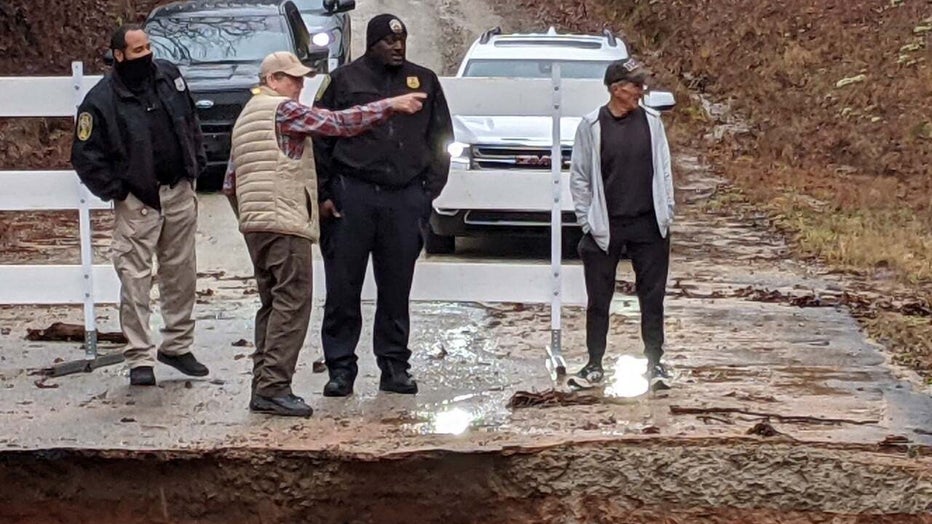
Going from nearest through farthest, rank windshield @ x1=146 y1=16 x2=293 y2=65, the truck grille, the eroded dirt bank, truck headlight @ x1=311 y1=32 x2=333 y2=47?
the eroded dirt bank → the truck grille → windshield @ x1=146 y1=16 x2=293 y2=65 → truck headlight @ x1=311 y1=32 x2=333 y2=47

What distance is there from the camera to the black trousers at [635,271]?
618 cm

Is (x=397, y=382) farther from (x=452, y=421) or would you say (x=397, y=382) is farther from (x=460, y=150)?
(x=460, y=150)

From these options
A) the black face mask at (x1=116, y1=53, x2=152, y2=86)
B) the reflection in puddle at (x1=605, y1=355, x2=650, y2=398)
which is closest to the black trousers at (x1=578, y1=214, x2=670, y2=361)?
the reflection in puddle at (x1=605, y1=355, x2=650, y2=398)

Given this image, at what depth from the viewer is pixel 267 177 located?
5805 mm

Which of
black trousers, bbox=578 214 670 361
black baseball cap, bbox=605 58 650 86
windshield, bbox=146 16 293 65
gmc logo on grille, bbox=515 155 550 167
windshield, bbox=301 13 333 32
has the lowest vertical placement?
black trousers, bbox=578 214 670 361

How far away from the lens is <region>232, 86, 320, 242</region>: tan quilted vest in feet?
19.0

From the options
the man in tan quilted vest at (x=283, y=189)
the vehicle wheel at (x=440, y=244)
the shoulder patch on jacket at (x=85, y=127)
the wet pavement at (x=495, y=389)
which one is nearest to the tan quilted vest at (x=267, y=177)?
the man in tan quilted vest at (x=283, y=189)

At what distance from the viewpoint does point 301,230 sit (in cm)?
582

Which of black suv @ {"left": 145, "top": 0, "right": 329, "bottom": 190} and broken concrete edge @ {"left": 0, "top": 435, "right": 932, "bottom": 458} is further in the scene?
black suv @ {"left": 145, "top": 0, "right": 329, "bottom": 190}

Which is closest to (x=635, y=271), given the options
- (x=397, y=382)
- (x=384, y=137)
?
(x=397, y=382)

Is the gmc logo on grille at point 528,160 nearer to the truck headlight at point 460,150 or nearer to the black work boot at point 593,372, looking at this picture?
the truck headlight at point 460,150

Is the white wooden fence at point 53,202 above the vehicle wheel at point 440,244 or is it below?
above

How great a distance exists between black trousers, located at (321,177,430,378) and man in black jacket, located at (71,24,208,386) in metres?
0.83

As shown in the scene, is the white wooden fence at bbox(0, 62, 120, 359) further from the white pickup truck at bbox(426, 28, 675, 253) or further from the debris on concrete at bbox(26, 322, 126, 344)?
the white pickup truck at bbox(426, 28, 675, 253)
